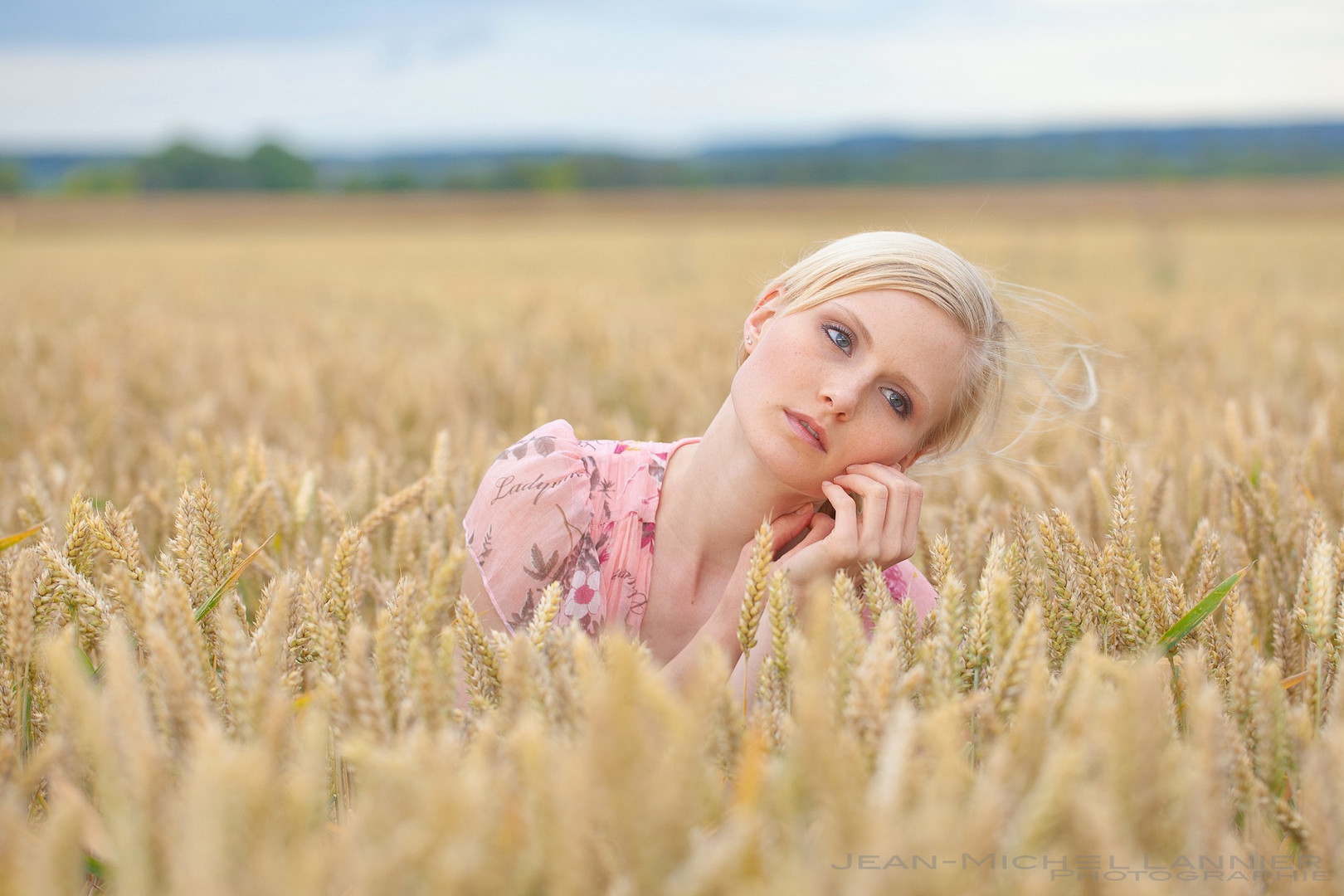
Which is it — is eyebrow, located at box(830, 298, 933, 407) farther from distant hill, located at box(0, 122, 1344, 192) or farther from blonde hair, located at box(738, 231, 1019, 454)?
distant hill, located at box(0, 122, 1344, 192)

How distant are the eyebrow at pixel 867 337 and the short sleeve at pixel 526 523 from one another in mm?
543

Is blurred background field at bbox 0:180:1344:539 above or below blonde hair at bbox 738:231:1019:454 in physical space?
below

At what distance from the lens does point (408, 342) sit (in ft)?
16.2

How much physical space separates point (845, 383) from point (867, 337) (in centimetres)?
10

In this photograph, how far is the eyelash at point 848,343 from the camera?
154 cm

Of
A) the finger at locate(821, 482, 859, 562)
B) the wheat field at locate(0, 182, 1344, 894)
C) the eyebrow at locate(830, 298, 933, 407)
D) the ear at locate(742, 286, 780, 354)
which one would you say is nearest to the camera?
the wheat field at locate(0, 182, 1344, 894)

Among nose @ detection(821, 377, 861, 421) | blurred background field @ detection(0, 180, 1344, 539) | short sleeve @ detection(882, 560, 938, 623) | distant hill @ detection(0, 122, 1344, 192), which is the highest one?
distant hill @ detection(0, 122, 1344, 192)

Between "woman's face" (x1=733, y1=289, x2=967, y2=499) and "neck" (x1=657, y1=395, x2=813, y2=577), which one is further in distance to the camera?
"neck" (x1=657, y1=395, x2=813, y2=577)

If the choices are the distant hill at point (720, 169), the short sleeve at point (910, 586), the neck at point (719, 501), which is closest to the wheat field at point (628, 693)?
the short sleeve at point (910, 586)

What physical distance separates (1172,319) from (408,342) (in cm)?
380

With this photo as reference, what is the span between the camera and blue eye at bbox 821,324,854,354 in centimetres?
154

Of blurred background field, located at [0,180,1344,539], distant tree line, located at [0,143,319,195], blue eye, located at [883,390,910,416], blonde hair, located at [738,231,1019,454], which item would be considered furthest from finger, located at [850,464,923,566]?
distant tree line, located at [0,143,319,195]

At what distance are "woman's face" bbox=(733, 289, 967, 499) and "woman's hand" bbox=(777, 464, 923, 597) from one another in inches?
1.8

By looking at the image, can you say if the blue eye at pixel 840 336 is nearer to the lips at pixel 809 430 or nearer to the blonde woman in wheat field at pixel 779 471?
the blonde woman in wheat field at pixel 779 471
